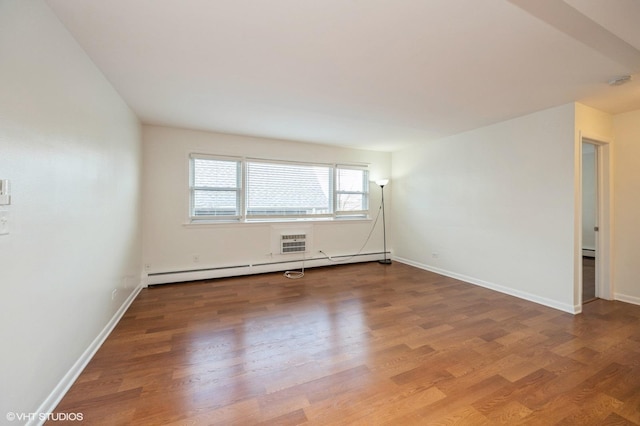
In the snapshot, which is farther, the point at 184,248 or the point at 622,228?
the point at 184,248

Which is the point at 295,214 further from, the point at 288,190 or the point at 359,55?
the point at 359,55

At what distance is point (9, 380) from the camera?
121cm

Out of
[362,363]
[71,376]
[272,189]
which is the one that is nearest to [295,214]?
[272,189]

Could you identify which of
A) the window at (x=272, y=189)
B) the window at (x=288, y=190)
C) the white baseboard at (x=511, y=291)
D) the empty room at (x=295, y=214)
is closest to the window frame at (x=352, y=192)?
the window at (x=272, y=189)

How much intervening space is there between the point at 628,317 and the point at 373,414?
3.42 m

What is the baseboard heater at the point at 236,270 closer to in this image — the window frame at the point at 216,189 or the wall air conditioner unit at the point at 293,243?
the wall air conditioner unit at the point at 293,243

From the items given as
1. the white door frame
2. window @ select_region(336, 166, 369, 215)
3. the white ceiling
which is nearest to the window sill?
window @ select_region(336, 166, 369, 215)

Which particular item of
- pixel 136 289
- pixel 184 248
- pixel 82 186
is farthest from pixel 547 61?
pixel 136 289

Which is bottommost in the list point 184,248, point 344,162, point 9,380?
point 9,380

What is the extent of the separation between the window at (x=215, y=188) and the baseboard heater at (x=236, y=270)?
0.90 m

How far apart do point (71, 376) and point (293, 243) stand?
3.28 meters

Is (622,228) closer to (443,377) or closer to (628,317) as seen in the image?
(628,317)

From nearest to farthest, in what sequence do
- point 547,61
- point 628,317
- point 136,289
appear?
1. point 547,61
2. point 628,317
3. point 136,289

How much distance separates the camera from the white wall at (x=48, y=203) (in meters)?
1.22
